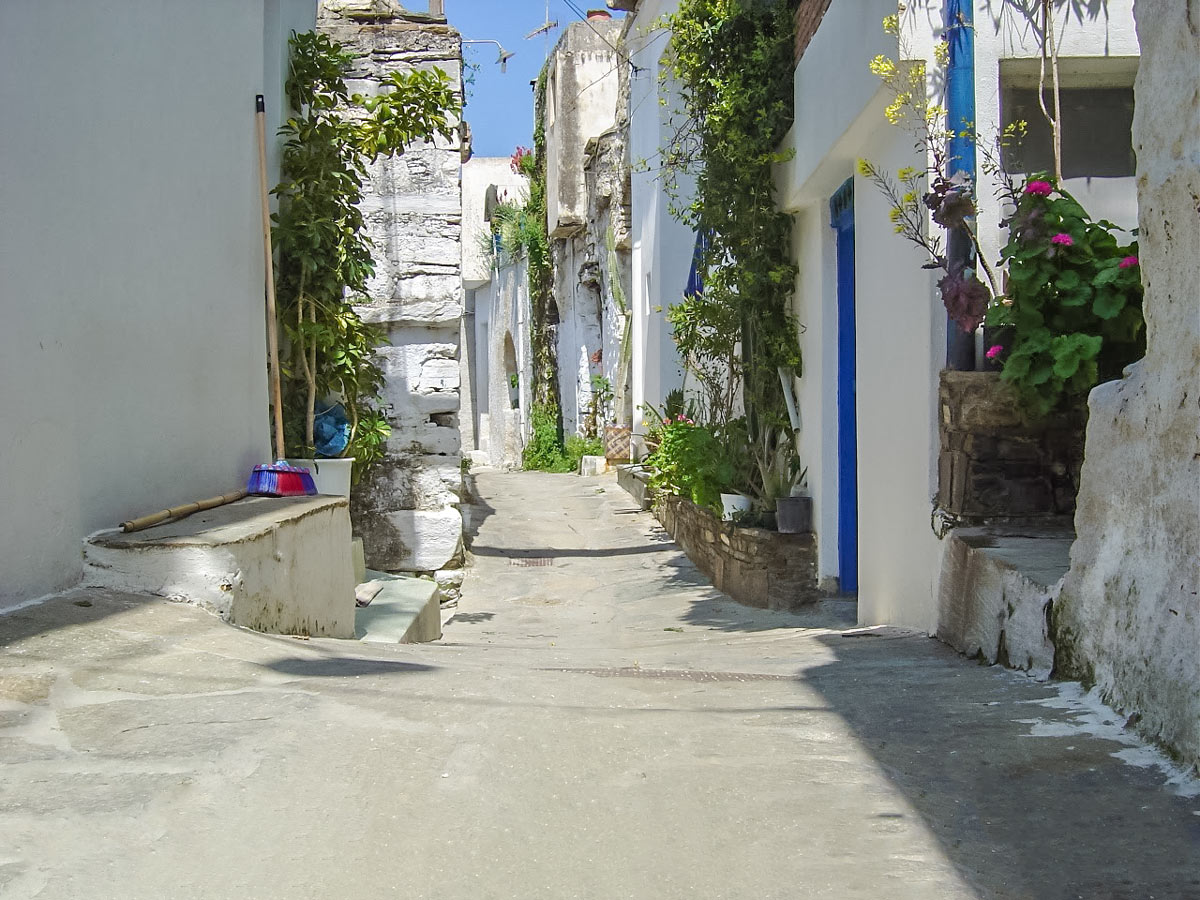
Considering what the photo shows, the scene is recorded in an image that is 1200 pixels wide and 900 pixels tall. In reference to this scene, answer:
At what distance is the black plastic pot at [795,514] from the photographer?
22.9 ft

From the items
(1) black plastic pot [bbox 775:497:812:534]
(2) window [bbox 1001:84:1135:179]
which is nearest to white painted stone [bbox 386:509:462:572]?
(1) black plastic pot [bbox 775:497:812:534]

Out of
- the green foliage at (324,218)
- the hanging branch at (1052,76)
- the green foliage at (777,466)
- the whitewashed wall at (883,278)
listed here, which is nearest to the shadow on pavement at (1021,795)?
the whitewashed wall at (883,278)

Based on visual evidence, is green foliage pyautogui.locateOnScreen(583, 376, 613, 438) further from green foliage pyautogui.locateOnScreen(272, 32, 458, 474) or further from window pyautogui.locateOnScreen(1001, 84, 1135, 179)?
window pyautogui.locateOnScreen(1001, 84, 1135, 179)

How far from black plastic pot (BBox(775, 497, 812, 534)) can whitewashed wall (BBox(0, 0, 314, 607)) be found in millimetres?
3168

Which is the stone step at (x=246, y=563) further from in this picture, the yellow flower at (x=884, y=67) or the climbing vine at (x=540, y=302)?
the climbing vine at (x=540, y=302)

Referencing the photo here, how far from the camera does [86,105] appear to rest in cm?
365

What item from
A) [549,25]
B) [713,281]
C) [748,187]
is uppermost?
[549,25]

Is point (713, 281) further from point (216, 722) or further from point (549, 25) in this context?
point (549, 25)

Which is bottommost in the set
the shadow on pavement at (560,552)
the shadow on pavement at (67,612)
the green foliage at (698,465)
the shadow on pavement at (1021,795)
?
the shadow on pavement at (560,552)

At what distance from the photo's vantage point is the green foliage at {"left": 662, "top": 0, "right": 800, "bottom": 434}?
6.86m

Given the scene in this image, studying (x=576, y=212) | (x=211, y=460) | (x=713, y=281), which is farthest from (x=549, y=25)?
(x=211, y=460)

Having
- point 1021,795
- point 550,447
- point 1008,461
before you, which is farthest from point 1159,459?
point 550,447

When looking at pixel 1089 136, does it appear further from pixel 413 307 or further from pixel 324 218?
pixel 413 307

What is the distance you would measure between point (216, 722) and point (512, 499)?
10965 mm
